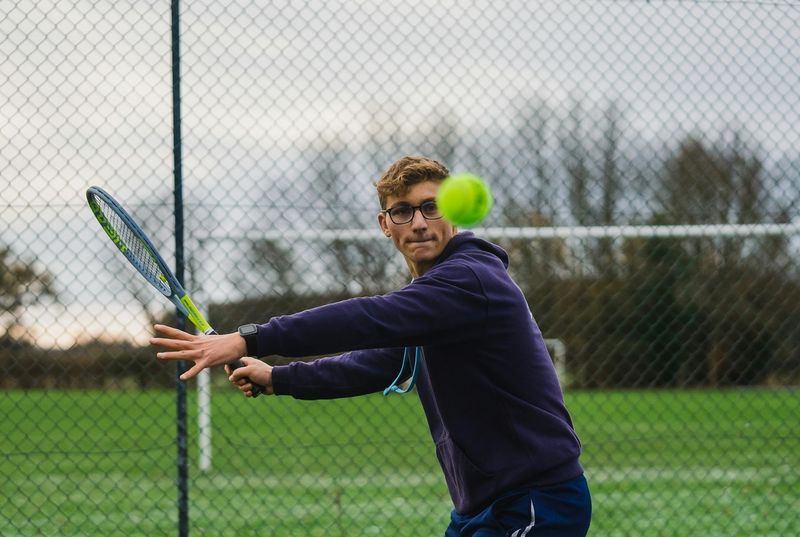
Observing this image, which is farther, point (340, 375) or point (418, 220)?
point (340, 375)

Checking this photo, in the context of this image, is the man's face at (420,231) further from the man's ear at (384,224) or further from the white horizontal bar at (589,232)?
the white horizontal bar at (589,232)

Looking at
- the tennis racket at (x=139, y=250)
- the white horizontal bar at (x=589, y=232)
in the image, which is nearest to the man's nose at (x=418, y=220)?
the tennis racket at (x=139, y=250)

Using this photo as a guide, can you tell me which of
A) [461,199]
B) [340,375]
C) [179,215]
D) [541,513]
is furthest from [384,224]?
[179,215]

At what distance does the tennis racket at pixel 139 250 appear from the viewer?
341 centimetres

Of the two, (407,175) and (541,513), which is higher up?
(407,175)

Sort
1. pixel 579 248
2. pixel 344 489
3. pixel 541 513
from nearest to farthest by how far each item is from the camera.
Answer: pixel 541 513 < pixel 344 489 < pixel 579 248

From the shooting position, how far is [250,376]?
3.14 meters

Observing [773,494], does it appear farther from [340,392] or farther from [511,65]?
[340,392]

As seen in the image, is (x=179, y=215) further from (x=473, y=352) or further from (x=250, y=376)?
(x=473, y=352)

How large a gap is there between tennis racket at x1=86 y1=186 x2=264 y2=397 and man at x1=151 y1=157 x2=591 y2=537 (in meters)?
0.41

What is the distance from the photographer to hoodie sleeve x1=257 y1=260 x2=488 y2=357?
2.63 meters

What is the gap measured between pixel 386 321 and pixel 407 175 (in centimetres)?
57

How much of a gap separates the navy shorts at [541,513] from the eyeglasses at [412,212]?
87cm

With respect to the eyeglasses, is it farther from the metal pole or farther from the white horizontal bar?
the white horizontal bar
